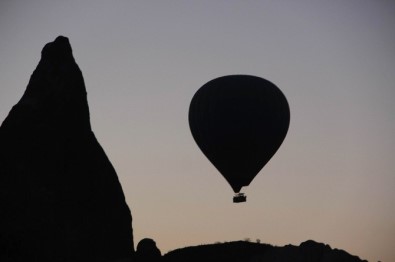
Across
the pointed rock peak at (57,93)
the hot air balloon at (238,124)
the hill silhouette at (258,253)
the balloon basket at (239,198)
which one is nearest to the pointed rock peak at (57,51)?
the pointed rock peak at (57,93)

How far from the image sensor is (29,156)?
66000 millimetres

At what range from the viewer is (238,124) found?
3778 centimetres

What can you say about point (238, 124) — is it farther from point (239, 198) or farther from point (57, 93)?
point (57, 93)

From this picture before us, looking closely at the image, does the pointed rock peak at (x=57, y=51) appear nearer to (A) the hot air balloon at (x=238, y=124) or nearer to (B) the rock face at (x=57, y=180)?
(B) the rock face at (x=57, y=180)

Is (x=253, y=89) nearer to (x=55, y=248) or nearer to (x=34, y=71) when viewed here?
(x=55, y=248)

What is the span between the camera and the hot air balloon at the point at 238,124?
37656 mm

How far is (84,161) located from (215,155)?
3570 cm

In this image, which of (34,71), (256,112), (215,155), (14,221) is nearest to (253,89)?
(256,112)

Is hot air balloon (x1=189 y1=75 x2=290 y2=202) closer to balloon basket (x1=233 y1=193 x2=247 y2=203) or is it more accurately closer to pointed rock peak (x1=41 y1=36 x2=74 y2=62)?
balloon basket (x1=233 y1=193 x2=247 y2=203)

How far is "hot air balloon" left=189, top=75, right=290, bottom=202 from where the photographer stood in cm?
3766

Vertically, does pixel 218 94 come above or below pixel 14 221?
above

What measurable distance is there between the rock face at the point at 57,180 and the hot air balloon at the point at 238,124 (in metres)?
27.1

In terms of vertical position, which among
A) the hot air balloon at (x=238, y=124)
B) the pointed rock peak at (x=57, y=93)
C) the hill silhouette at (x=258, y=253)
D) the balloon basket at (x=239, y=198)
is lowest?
the hill silhouette at (x=258, y=253)

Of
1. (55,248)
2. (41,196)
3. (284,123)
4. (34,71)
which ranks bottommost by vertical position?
(55,248)
